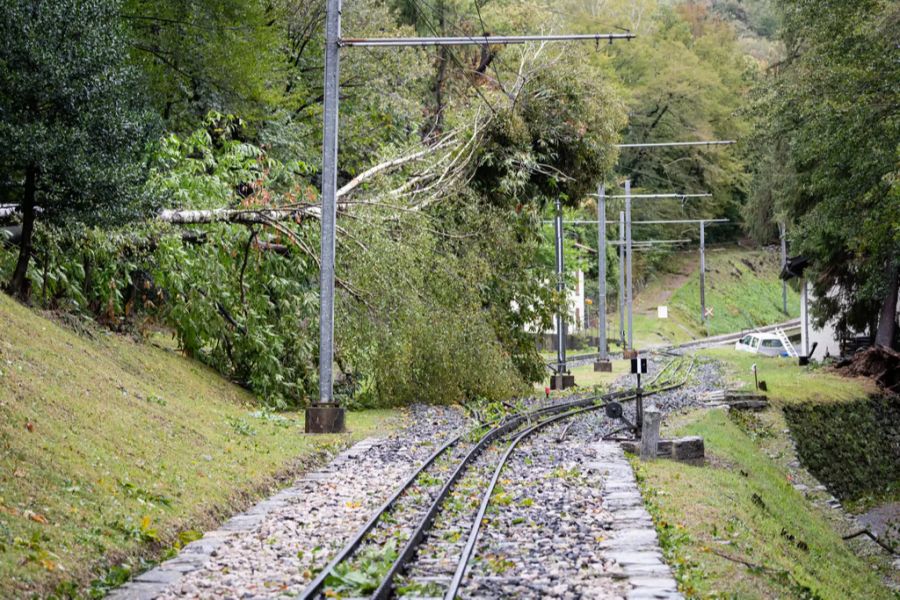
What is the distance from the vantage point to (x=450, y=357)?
2217cm

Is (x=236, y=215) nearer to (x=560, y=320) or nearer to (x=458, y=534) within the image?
(x=458, y=534)

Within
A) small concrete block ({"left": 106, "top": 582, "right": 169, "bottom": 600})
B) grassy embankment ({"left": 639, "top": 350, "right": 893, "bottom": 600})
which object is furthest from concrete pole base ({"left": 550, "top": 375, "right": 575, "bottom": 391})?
Answer: small concrete block ({"left": 106, "top": 582, "right": 169, "bottom": 600})

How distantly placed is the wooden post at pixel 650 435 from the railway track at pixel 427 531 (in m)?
2.00

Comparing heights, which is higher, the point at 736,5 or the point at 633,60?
the point at 736,5

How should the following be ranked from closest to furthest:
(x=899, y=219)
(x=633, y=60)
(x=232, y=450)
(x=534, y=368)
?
(x=232, y=450) → (x=899, y=219) → (x=534, y=368) → (x=633, y=60)

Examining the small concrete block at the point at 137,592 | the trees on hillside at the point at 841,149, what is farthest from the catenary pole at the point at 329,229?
the trees on hillside at the point at 841,149

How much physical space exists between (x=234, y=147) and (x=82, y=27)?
7099 millimetres

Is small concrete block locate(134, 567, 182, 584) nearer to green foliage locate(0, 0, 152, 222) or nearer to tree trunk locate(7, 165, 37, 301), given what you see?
green foliage locate(0, 0, 152, 222)

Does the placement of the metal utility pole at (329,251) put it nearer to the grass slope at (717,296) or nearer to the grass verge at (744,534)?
the grass verge at (744,534)

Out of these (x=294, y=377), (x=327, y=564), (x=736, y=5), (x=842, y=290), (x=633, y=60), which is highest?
(x=736, y=5)

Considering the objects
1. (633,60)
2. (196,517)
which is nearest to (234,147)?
(196,517)

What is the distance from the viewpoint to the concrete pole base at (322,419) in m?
17.8

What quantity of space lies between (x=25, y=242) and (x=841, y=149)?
19769mm

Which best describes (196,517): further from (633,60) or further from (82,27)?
(633,60)
